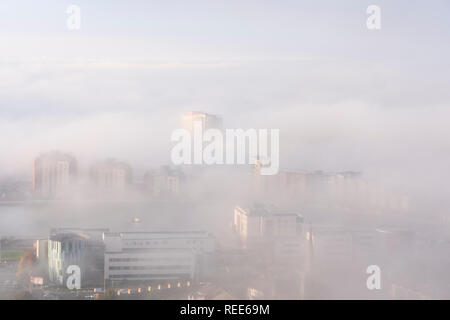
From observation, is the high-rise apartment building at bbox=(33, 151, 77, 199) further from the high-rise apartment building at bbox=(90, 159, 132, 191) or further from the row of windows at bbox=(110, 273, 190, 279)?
the row of windows at bbox=(110, 273, 190, 279)

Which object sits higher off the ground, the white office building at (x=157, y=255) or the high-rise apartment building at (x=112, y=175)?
the high-rise apartment building at (x=112, y=175)

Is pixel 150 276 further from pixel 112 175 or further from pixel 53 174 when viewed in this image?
pixel 53 174

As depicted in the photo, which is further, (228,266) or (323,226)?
(323,226)

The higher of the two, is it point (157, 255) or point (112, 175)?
point (112, 175)

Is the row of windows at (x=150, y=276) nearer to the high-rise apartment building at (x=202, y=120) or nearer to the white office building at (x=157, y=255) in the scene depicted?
the white office building at (x=157, y=255)

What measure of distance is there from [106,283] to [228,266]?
1.04m

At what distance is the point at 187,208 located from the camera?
4.45 meters

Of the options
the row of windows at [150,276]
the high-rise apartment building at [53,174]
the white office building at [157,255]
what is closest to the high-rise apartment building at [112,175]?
the high-rise apartment building at [53,174]

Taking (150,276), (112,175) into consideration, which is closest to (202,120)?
(112,175)

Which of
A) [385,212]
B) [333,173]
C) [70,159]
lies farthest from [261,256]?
[70,159]

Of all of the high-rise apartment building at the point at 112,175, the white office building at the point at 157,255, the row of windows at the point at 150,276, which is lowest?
the row of windows at the point at 150,276

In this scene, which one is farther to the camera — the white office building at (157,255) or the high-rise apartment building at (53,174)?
the high-rise apartment building at (53,174)

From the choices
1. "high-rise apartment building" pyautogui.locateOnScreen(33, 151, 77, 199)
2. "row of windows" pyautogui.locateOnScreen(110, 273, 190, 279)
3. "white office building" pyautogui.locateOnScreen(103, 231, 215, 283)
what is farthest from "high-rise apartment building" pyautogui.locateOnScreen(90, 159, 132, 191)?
"row of windows" pyautogui.locateOnScreen(110, 273, 190, 279)
